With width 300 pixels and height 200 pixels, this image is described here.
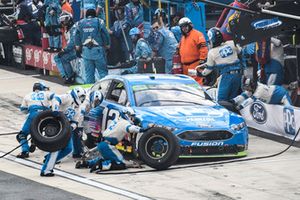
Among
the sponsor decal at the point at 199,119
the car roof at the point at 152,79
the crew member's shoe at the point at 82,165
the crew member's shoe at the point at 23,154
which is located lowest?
the crew member's shoe at the point at 23,154

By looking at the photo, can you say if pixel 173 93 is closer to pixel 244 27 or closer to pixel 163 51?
pixel 244 27

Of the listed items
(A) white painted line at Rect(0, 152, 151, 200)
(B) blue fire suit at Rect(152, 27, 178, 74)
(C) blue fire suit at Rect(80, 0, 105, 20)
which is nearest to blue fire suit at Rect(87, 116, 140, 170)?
(A) white painted line at Rect(0, 152, 151, 200)

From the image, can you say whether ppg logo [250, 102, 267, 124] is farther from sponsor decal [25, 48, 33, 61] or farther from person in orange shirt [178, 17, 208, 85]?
sponsor decal [25, 48, 33, 61]

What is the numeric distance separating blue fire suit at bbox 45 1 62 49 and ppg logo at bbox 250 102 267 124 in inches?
346

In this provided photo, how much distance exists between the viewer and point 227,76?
2017 cm

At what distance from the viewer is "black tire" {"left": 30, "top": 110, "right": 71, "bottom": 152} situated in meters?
16.4

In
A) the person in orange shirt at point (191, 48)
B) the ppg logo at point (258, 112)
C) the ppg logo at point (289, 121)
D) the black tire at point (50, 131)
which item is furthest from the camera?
the person in orange shirt at point (191, 48)

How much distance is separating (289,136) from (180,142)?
11.0 feet

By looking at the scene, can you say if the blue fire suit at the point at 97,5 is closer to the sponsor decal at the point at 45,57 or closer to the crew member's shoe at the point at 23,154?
the sponsor decal at the point at 45,57

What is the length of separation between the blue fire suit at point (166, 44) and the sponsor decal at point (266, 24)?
582 cm

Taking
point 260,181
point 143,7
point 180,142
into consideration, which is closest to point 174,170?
point 180,142

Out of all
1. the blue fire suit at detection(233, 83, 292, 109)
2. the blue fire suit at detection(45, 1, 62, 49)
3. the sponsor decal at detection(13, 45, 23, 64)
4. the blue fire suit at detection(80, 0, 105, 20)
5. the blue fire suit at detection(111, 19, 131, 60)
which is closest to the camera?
the blue fire suit at detection(233, 83, 292, 109)

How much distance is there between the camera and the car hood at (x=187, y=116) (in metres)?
16.7

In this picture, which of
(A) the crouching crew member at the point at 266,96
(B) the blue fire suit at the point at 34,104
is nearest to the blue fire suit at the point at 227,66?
(A) the crouching crew member at the point at 266,96
